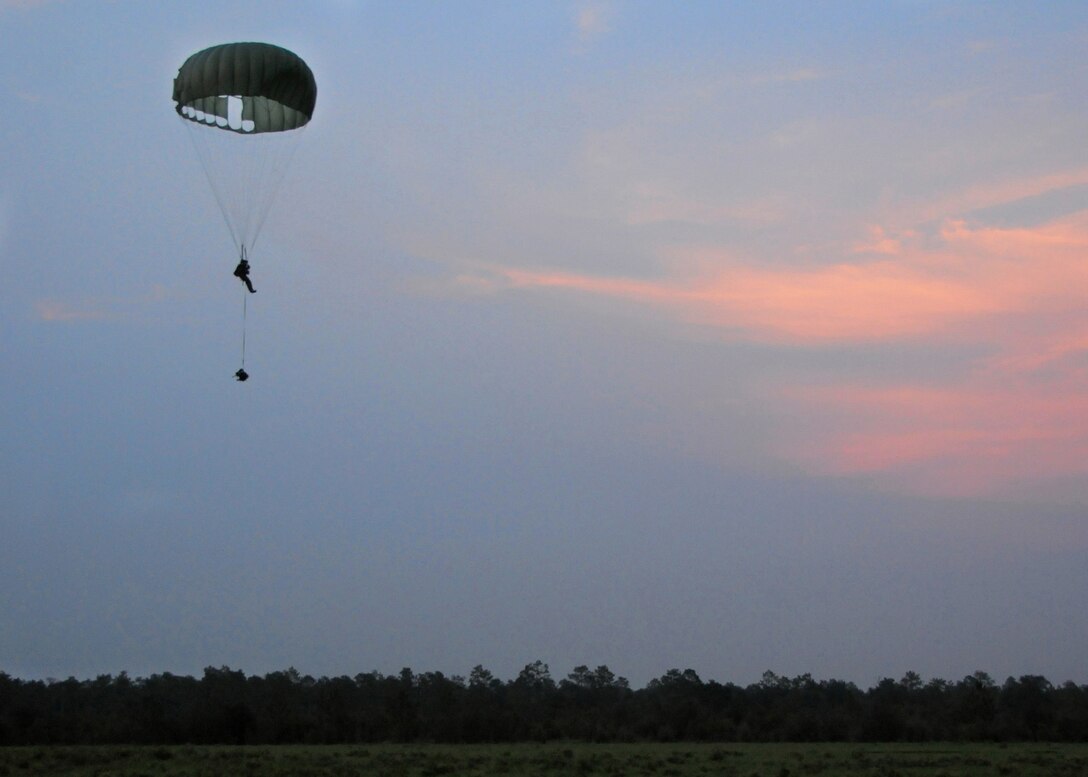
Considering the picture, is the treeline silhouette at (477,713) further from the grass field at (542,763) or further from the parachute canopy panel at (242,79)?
the parachute canopy panel at (242,79)

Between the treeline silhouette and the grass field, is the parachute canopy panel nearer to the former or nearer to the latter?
the grass field

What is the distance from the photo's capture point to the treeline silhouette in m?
78.6

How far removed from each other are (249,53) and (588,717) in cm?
6721

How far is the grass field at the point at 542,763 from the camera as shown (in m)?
44.7

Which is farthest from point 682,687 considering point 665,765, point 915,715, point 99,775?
point 99,775

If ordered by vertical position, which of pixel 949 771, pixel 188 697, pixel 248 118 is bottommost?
pixel 949 771

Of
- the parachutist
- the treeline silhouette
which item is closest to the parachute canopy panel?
the parachutist

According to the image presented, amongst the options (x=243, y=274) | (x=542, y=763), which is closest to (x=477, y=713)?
(x=542, y=763)

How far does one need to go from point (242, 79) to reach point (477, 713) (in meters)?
61.7

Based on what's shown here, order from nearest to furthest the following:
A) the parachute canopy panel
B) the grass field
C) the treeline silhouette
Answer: the parachute canopy panel
the grass field
the treeline silhouette

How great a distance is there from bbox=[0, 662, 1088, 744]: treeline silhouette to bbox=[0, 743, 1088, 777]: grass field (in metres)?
18.5

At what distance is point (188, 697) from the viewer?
3492 inches

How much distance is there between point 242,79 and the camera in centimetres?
3397

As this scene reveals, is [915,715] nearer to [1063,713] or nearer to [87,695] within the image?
[1063,713]
